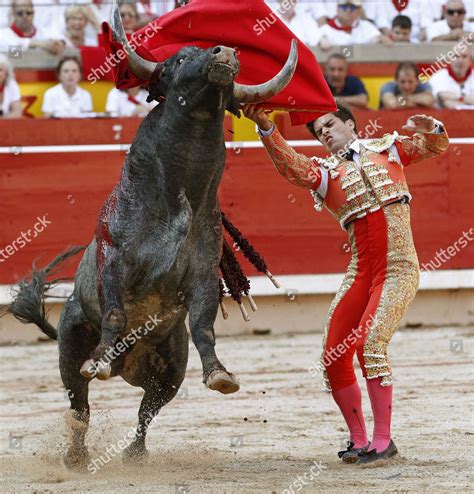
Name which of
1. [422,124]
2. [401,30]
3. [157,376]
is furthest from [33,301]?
[401,30]

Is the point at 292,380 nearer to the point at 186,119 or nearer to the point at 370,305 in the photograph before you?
the point at 370,305

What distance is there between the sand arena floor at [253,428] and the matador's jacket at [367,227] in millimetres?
448

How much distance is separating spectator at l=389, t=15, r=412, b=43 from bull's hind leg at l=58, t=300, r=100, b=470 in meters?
5.46

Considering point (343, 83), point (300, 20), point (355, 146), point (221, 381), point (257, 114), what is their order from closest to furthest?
point (221, 381), point (257, 114), point (355, 146), point (343, 83), point (300, 20)

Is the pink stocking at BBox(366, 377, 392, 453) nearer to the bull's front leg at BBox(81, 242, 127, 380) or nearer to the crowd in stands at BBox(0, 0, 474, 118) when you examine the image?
the bull's front leg at BBox(81, 242, 127, 380)

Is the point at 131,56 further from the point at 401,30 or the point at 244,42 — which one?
the point at 401,30

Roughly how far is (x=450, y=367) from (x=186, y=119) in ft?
12.0

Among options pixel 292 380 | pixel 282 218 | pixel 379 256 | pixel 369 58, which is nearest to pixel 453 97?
pixel 369 58

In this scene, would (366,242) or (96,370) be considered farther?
(366,242)

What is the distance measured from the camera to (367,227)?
4699mm

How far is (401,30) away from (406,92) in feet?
2.19

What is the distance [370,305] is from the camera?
462 centimetres

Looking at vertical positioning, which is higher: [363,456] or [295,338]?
[363,456]

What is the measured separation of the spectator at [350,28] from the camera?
954cm
